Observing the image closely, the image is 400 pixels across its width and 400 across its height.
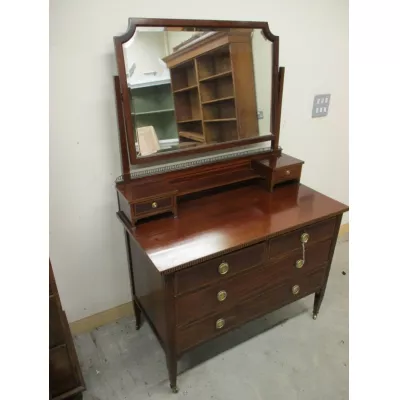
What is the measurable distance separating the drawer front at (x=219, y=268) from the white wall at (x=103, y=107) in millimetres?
551

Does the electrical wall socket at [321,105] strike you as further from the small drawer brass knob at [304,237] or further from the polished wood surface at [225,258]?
the small drawer brass knob at [304,237]

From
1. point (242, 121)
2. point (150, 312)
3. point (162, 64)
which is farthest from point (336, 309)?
point (162, 64)

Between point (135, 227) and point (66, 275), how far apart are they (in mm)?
521

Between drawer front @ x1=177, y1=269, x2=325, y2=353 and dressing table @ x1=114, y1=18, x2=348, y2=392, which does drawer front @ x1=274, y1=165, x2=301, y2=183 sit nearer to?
dressing table @ x1=114, y1=18, x2=348, y2=392

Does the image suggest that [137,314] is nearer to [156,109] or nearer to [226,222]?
[226,222]

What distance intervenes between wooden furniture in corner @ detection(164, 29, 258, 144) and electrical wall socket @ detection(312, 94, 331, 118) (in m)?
0.52

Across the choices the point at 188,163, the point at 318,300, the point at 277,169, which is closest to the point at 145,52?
the point at 188,163

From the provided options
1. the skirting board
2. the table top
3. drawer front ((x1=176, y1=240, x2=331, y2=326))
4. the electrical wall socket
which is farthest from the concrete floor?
the electrical wall socket

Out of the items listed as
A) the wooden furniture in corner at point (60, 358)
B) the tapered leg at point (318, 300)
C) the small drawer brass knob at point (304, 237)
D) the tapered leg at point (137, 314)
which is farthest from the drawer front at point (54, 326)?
the tapered leg at point (318, 300)

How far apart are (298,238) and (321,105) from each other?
0.97m

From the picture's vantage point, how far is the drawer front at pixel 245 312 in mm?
1207

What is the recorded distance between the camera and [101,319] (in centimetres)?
163
